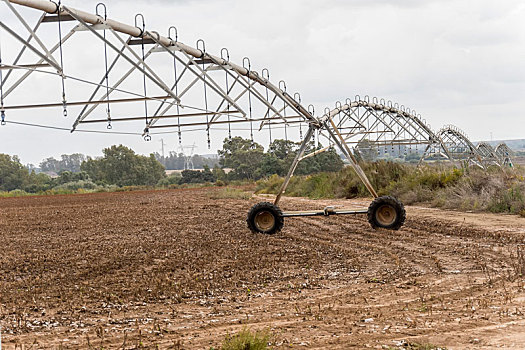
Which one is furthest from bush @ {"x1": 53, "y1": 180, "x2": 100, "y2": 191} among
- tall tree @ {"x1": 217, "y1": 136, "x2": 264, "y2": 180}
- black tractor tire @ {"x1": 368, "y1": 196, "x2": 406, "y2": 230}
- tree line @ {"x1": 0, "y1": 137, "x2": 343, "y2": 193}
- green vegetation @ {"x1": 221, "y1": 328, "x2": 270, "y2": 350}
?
green vegetation @ {"x1": 221, "y1": 328, "x2": 270, "y2": 350}

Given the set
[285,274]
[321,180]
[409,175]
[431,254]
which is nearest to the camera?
[285,274]

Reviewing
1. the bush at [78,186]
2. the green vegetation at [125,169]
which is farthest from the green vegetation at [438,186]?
the green vegetation at [125,169]

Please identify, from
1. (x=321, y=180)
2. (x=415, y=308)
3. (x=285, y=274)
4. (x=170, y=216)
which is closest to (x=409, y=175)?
(x=321, y=180)

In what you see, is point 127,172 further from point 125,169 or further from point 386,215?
point 386,215

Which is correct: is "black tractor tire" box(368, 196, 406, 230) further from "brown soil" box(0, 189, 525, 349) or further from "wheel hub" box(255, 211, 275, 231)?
"wheel hub" box(255, 211, 275, 231)

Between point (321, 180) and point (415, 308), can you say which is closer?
point (415, 308)

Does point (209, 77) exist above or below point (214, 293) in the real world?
above

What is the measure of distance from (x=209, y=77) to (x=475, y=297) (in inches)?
295

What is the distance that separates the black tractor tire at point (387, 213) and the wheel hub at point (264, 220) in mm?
2296

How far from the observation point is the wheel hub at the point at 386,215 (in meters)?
13.4

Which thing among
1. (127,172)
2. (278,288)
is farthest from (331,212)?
(127,172)

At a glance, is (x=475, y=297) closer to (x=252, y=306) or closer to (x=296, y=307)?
(x=296, y=307)

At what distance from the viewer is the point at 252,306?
7000 mm

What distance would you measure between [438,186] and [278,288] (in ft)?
49.5
